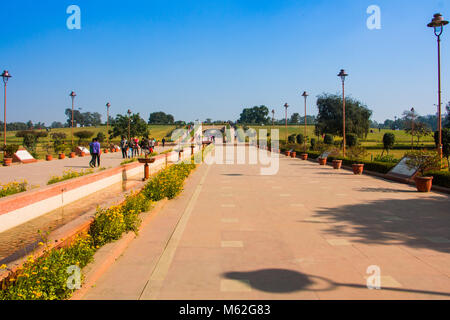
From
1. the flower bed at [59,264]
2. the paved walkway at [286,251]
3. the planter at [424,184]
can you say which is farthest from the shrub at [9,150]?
the planter at [424,184]

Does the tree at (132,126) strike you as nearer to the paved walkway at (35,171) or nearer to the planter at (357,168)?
the paved walkway at (35,171)

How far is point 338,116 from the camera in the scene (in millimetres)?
55281

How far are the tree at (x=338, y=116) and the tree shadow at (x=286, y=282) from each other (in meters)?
51.6

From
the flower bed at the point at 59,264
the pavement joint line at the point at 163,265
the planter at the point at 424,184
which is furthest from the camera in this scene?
the planter at the point at 424,184

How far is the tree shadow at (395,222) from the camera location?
573 centimetres

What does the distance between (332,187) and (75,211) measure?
27.2 feet

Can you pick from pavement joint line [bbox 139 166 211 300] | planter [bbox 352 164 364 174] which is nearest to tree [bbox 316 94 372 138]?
planter [bbox 352 164 364 174]

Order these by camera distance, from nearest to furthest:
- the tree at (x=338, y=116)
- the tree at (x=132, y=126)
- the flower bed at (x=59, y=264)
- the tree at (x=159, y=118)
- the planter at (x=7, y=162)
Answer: the flower bed at (x=59, y=264)
the planter at (x=7, y=162)
the tree at (x=338, y=116)
the tree at (x=132, y=126)
the tree at (x=159, y=118)

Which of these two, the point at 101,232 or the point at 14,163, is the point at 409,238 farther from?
the point at 14,163

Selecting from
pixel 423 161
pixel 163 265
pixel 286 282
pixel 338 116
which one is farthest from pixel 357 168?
pixel 338 116

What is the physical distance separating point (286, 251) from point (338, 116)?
53.6 meters

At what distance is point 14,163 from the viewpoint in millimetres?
21547

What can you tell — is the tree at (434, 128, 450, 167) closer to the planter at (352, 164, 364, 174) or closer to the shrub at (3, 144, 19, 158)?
the planter at (352, 164, 364, 174)
